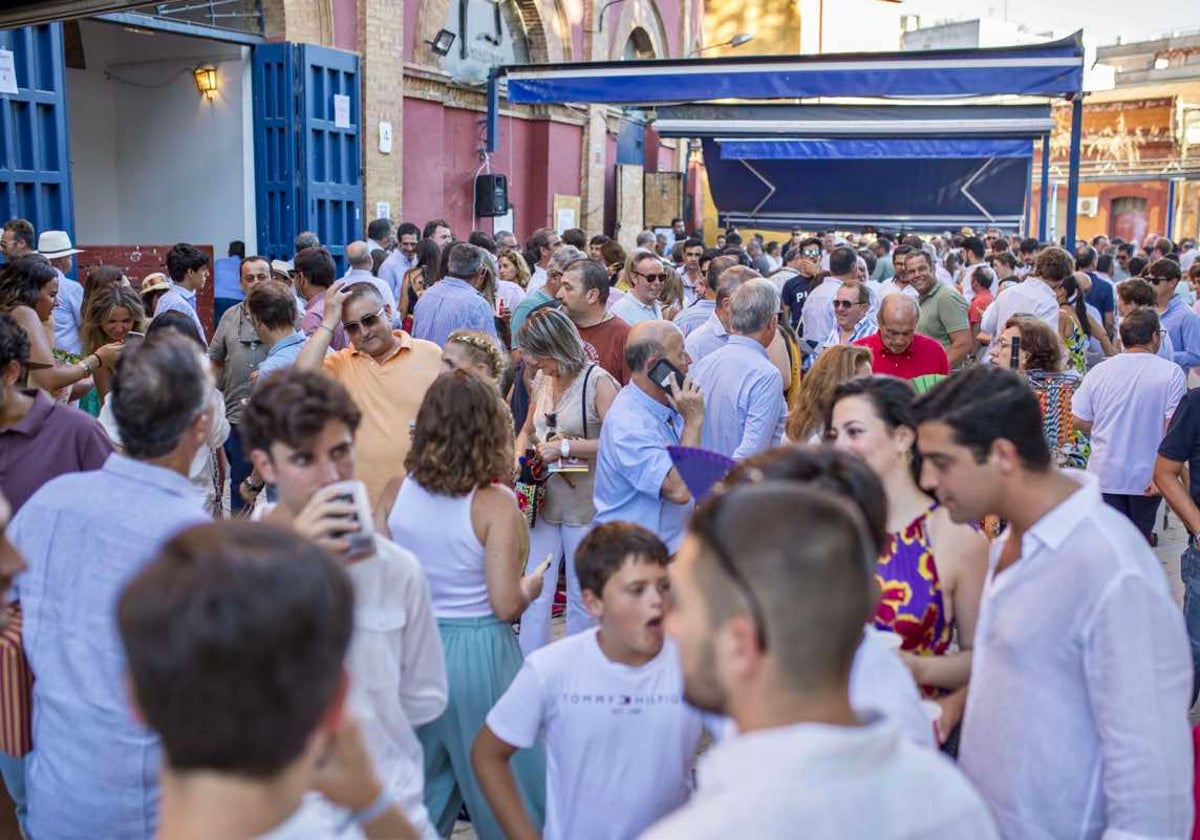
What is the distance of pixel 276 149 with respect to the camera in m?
13.4

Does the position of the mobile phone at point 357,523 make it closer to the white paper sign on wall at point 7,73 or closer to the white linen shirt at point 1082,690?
the white linen shirt at point 1082,690

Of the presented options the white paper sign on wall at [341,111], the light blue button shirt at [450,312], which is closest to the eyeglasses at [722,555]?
the light blue button shirt at [450,312]

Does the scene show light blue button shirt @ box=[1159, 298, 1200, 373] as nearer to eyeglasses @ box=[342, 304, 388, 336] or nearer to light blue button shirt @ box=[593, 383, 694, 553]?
light blue button shirt @ box=[593, 383, 694, 553]

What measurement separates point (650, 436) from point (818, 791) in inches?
123


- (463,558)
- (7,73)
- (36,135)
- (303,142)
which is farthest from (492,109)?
(463,558)

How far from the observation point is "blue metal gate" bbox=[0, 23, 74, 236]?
9641 millimetres

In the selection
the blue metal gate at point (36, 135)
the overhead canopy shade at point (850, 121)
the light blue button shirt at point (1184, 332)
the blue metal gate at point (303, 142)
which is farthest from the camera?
the overhead canopy shade at point (850, 121)

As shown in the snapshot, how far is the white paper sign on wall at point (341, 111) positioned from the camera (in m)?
13.7

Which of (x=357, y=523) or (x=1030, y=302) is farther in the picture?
(x=1030, y=302)

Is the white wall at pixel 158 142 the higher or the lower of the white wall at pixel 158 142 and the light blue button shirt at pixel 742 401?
the higher

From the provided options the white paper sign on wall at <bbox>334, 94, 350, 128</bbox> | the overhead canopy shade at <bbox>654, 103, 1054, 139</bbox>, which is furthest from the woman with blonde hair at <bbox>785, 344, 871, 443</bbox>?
the overhead canopy shade at <bbox>654, 103, 1054, 139</bbox>

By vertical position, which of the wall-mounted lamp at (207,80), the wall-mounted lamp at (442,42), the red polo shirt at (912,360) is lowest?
the red polo shirt at (912,360)

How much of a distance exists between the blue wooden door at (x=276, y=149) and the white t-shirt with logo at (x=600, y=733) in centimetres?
1136

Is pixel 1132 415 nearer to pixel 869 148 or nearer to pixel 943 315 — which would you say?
pixel 943 315
